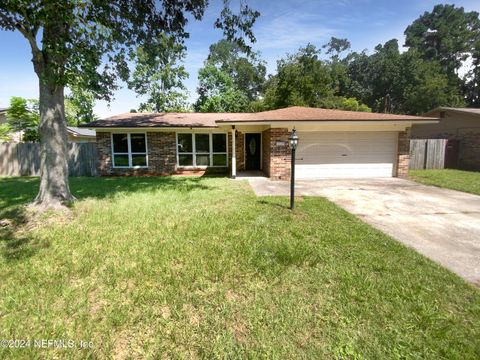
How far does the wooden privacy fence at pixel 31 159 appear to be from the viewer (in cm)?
1232

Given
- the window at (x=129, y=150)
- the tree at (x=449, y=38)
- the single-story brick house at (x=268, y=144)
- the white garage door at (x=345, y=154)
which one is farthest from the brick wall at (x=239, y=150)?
the tree at (x=449, y=38)

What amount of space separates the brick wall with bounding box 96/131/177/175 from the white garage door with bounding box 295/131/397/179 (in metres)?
6.13

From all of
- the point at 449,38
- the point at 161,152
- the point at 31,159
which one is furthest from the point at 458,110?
the point at 449,38

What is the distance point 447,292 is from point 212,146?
10.9m

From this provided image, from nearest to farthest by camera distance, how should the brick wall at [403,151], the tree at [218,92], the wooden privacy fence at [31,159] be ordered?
the brick wall at [403,151], the wooden privacy fence at [31,159], the tree at [218,92]

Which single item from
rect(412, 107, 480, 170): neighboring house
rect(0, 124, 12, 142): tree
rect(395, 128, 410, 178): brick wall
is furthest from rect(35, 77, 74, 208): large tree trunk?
rect(412, 107, 480, 170): neighboring house

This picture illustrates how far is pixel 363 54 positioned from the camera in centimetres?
4591

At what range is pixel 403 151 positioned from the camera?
1044 centimetres

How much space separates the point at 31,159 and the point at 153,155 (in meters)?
6.37

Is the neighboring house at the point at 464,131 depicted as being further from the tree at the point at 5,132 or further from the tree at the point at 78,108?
the tree at the point at 78,108

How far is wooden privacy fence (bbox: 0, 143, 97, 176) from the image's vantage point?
12320 millimetres

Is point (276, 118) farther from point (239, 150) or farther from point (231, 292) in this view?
point (231, 292)

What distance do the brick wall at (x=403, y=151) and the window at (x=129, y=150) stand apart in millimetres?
11515

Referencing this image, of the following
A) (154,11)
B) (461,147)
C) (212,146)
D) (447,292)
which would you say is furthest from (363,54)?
(447,292)
